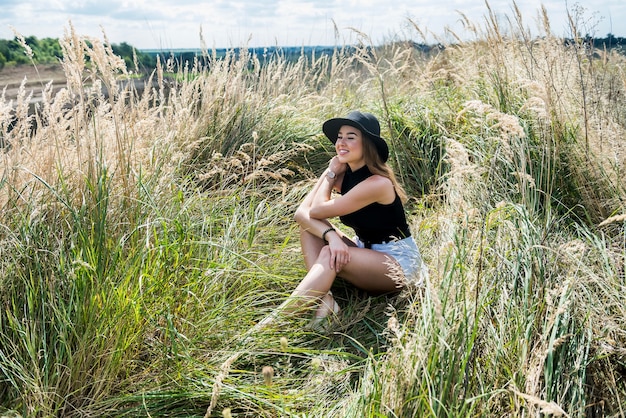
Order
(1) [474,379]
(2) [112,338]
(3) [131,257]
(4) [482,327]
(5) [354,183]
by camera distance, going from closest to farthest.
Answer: (1) [474,379] → (4) [482,327] → (2) [112,338] → (3) [131,257] → (5) [354,183]

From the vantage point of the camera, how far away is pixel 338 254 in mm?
2975

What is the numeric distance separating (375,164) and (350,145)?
18 centimetres

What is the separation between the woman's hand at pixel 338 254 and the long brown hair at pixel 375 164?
46 cm

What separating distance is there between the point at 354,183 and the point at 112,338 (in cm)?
161

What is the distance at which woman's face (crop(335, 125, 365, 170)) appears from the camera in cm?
325

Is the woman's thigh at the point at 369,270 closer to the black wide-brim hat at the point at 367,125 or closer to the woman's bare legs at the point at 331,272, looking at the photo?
the woman's bare legs at the point at 331,272

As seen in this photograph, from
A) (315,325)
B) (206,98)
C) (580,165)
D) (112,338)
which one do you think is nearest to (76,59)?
(112,338)

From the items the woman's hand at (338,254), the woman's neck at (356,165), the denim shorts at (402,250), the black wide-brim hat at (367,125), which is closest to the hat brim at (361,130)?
the black wide-brim hat at (367,125)

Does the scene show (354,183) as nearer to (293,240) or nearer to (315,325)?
(293,240)

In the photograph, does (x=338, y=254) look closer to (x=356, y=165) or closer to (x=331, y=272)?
(x=331, y=272)

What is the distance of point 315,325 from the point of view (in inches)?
110

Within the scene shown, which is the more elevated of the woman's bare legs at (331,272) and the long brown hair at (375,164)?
the long brown hair at (375,164)

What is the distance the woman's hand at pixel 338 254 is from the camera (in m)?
2.97

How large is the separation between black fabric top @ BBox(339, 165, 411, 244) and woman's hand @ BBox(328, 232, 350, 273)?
25cm
